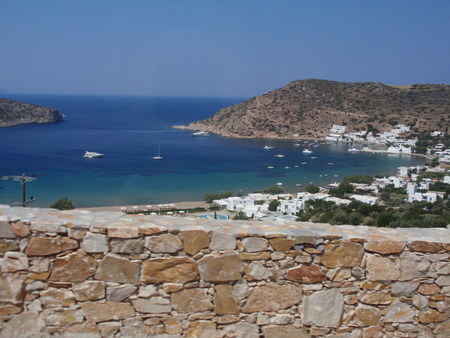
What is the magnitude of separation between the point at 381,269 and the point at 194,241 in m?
1.21

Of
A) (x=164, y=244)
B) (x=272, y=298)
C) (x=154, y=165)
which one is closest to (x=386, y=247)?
(x=272, y=298)

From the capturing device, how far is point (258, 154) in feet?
222

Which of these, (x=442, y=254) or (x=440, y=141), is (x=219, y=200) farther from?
(x=440, y=141)

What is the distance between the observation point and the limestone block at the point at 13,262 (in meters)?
2.81

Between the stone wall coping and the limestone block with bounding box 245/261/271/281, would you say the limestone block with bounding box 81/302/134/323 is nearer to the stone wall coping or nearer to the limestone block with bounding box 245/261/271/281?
the stone wall coping

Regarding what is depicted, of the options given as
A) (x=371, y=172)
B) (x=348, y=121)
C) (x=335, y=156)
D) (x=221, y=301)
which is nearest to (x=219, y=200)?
(x=371, y=172)

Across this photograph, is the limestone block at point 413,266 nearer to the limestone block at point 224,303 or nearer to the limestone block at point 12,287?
the limestone block at point 224,303

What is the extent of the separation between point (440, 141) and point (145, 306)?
7976 centimetres

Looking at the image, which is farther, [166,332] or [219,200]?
[219,200]

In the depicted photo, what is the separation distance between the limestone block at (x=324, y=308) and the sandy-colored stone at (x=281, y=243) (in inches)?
14.1

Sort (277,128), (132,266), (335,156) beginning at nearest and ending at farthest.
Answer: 1. (132,266)
2. (335,156)
3. (277,128)

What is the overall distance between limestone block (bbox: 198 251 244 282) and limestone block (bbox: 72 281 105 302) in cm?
62

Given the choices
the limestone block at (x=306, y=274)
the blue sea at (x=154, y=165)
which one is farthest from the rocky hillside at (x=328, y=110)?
the limestone block at (x=306, y=274)

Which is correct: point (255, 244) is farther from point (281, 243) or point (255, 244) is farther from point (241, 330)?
point (241, 330)
